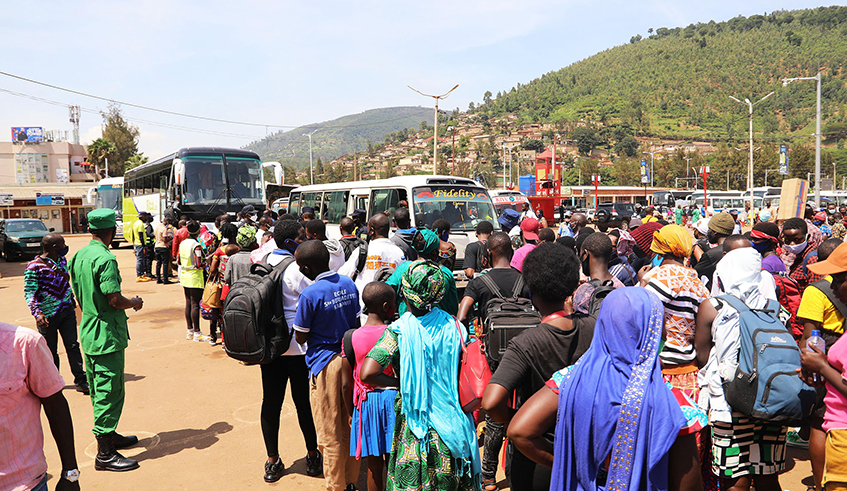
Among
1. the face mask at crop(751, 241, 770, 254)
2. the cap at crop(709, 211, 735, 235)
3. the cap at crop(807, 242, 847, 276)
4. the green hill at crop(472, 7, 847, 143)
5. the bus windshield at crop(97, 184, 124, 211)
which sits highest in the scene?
the green hill at crop(472, 7, 847, 143)

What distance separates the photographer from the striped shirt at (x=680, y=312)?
3072 millimetres

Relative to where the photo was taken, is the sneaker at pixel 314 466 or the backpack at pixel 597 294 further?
the sneaker at pixel 314 466

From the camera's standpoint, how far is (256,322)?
3.68 m

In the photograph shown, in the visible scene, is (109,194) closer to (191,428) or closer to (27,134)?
(191,428)

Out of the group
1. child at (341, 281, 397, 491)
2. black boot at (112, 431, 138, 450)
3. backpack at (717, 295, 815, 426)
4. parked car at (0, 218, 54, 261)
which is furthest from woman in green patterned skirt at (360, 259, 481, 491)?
parked car at (0, 218, 54, 261)

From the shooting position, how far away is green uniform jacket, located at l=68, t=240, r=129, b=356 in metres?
4.24

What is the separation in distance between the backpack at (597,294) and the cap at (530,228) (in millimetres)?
2395

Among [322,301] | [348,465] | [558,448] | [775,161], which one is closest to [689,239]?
[558,448]

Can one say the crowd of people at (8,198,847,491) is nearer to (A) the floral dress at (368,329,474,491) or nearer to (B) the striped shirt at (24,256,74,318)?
(A) the floral dress at (368,329,474,491)

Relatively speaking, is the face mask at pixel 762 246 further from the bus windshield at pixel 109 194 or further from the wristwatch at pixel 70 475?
the bus windshield at pixel 109 194

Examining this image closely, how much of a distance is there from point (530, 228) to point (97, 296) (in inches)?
168

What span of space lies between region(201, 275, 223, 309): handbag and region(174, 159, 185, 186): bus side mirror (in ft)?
34.5

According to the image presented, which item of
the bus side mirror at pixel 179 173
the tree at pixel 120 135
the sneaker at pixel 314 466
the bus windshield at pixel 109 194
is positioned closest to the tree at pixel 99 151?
the tree at pixel 120 135

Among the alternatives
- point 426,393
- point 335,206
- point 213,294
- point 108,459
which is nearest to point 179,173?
point 335,206
